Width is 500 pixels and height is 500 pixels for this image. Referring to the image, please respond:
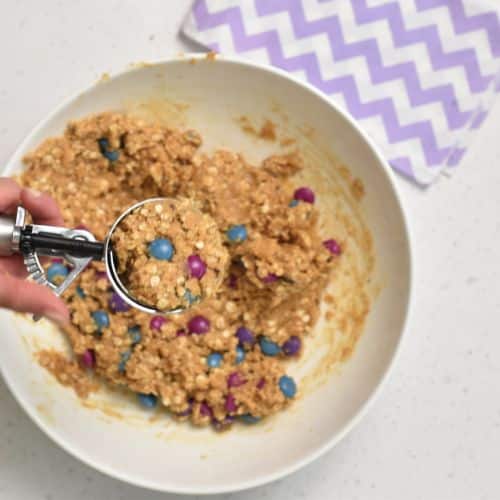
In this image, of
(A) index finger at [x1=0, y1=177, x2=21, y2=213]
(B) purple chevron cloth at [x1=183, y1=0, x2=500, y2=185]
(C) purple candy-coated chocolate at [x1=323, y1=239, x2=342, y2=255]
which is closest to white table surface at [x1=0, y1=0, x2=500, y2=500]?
(B) purple chevron cloth at [x1=183, y1=0, x2=500, y2=185]

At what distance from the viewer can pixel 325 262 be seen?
1296mm

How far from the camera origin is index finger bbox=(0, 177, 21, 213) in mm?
1099

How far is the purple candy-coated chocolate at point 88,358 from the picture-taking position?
1.30 metres

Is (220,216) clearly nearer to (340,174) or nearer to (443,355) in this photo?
(340,174)

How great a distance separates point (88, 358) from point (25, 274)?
21 cm

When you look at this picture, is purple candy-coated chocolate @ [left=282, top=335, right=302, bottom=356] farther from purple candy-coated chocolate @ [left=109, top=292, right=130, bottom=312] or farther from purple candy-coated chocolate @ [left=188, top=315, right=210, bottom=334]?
purple candy-coated chocolate @ [left=109, top=292, right=130, bottom=312]

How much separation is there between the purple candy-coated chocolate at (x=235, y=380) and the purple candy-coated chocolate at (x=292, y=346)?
0.33ft

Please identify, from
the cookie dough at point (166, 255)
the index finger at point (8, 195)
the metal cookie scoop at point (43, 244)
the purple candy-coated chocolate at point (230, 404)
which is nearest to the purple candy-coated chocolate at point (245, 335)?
the purple candy-coated chocolate at point (230, 404)

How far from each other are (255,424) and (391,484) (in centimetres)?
31

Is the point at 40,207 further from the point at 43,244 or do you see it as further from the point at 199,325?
the point at 199,325

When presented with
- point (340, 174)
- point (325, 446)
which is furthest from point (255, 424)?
point (340, 174)

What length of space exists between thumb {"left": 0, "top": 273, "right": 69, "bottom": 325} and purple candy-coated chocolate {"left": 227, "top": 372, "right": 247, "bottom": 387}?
389 mm

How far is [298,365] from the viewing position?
4.46ft

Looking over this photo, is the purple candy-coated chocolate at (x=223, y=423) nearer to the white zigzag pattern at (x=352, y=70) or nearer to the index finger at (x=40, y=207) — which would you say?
the index finger at (x=40, y=207)
